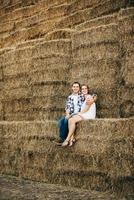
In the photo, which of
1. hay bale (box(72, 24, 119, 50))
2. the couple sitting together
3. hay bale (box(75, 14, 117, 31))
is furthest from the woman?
hay bale (box(75, 14, 117, 31))

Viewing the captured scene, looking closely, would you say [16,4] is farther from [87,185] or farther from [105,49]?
[87,185]

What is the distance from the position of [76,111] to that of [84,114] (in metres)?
0.44

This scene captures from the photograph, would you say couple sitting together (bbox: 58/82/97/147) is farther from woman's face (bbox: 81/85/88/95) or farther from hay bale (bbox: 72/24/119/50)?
hay bale (bbox: 72/24/119/50)

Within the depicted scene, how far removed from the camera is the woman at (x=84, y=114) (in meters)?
7.33

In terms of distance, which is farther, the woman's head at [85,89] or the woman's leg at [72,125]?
the woman's head at [85,89]

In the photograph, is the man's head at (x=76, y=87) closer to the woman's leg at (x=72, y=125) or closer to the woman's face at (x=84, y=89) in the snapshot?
the woman's face at (x=84, y=89)

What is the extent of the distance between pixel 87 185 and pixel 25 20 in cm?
717

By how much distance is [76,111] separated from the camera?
26.4 ft

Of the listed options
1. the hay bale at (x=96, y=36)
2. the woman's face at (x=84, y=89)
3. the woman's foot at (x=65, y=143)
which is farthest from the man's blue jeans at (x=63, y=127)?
the hay bale at (x=96, y=36)

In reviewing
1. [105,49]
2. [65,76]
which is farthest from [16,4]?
[105,49]

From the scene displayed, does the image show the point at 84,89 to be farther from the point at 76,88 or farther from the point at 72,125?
the point at 72,125

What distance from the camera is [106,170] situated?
22.1ft

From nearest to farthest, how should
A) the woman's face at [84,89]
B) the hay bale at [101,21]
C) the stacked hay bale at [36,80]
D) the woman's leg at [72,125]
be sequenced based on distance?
the woman's leg at [72,125], the woman's face at [84,89], the hay bale at [101,21], the stacked hay bale at [36,80]

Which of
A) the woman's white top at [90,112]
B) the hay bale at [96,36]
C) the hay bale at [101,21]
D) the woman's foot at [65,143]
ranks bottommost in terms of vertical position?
the woman's foot at [65,143]
